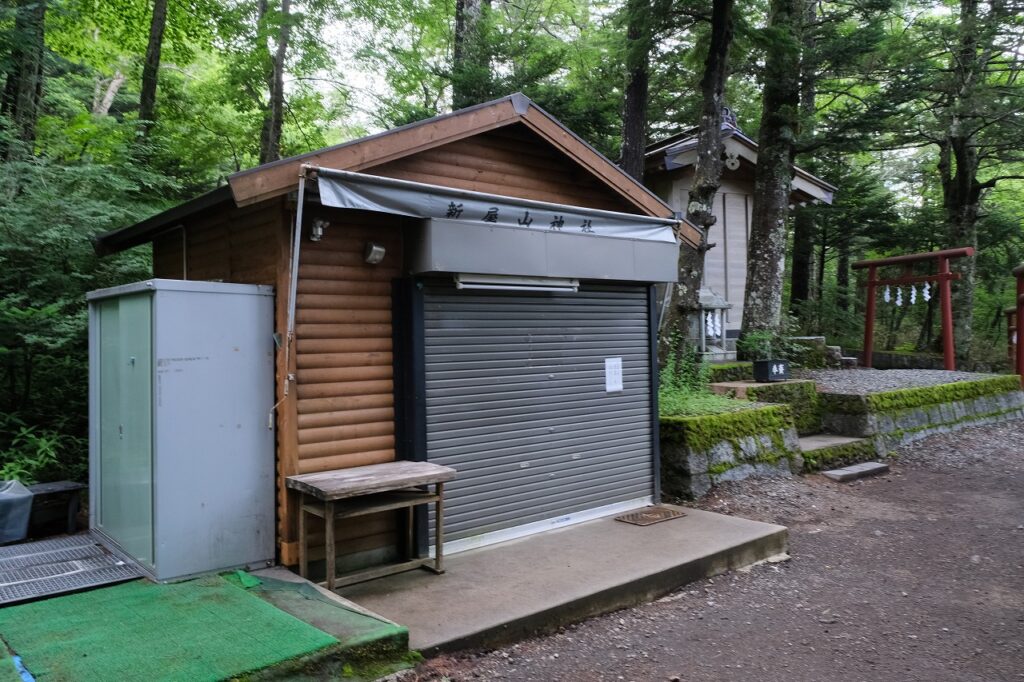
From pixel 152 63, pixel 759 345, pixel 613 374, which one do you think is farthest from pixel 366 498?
pixel 152 63

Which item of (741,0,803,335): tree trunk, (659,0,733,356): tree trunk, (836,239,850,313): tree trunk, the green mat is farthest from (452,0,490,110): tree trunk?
(836,239,850,313): tree trunk

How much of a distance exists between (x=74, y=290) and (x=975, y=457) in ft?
39.3

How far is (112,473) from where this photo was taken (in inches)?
216

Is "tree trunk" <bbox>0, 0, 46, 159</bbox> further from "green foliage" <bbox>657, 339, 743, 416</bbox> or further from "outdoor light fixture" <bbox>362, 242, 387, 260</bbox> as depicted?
"green foliage" <bbox>657, 339, 743, 416</bbox>

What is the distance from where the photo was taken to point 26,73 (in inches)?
362

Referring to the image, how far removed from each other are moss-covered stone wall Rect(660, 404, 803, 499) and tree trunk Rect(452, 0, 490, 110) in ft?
25.5

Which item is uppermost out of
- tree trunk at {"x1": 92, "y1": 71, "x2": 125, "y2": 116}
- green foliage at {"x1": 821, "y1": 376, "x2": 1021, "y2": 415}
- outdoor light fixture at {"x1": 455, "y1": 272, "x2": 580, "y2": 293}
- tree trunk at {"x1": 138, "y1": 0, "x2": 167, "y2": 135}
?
tree trunk at {"x1": 92, "y1": 71, "x2": 125, "y2": 116}

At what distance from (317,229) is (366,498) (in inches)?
77.1

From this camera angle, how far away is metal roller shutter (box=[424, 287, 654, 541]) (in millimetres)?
5832

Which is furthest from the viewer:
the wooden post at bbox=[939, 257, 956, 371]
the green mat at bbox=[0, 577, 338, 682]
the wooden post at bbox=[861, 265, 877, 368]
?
the wooden post at bbox=[861, 265, 877, 368]

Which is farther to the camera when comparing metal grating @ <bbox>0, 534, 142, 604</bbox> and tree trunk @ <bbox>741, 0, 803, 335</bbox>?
tree trunk @ <bbox>741, 0, 803, 335</bbox>

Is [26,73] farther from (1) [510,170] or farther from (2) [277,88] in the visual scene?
(1) [510,170]

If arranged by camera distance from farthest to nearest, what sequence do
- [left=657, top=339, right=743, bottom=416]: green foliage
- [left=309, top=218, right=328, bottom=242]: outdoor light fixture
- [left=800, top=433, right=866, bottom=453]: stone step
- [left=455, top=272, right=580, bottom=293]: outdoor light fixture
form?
[left=800, top=433, right=866, bottom=453]: stone step, [left=657, top=339, right=743, bottom=416]: green foliage, [left=455, top=272, right=580, bottom=293]: outdoor light fixture, [left=309, top=218, right=328, bottom=242]: outdoor light fixture

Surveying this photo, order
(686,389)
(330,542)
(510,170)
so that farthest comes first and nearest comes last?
(686,389)
(510,170)
(330,542)
